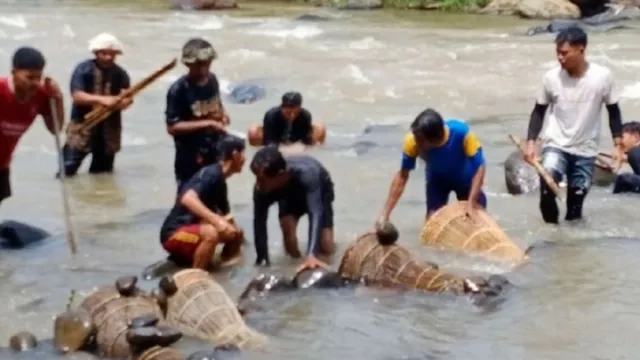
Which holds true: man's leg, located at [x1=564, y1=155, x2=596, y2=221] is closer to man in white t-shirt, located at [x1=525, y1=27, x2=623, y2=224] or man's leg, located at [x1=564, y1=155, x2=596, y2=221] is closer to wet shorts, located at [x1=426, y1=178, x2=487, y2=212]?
man in white t-shirt, located at [x1=525, y1=27, x2=623, y2=224]

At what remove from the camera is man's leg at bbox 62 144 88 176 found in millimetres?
11859

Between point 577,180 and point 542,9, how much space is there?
20.1 meters

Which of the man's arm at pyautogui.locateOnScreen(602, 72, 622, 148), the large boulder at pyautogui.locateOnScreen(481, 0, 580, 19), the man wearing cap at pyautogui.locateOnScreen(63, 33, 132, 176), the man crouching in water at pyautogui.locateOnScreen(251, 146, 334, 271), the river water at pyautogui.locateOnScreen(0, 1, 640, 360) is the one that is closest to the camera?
the river water at pyautogui.locateOnScreen(0, 1, 640, 360)

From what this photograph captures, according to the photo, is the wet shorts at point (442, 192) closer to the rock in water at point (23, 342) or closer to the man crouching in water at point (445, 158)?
the man crouching in water at point (445, 158)

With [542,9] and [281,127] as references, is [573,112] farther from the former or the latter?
[542,9]

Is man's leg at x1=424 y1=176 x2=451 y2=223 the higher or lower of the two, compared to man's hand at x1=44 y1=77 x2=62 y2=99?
lower

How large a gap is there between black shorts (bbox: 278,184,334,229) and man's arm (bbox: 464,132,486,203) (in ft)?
3.01

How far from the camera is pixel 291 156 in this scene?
30.1ft

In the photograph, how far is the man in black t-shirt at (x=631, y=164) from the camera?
10.7 metres

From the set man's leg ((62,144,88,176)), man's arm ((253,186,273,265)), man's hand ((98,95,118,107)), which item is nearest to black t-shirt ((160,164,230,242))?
man's arm ((253,186,273,265))

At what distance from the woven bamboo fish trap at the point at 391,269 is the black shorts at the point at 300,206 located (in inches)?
26.3

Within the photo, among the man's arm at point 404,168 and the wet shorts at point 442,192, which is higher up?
the man's arm at point 404,168

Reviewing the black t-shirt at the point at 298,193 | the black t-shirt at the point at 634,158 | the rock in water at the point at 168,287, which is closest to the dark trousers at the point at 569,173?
the black t-shirt at the point at 634,158

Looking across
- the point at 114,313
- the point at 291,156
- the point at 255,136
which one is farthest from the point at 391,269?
the point at 255,136
